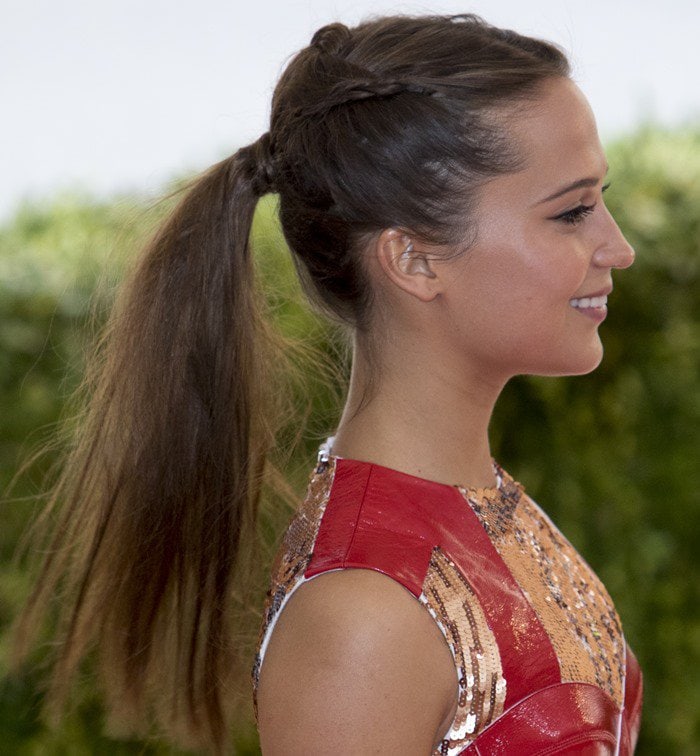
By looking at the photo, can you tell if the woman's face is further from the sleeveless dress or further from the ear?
the sleeveless dress

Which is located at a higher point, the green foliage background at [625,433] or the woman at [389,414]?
the woman at [389,414]

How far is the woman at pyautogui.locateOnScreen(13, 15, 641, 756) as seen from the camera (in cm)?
115

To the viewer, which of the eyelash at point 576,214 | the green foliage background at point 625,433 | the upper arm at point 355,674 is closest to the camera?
the upper arm at point 355,674

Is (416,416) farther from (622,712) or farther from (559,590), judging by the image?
(622,712)

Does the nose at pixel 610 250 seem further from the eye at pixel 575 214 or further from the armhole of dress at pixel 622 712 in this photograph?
the armhole of dress at pixel 622 712

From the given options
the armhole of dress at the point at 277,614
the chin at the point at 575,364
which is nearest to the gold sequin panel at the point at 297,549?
the armhole of dress at the point at 277,614

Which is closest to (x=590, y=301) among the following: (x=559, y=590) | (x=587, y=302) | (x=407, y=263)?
(x=587, y=302)

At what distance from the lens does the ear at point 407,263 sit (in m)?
1.29

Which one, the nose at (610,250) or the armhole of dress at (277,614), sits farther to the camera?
the nose at (610,250)

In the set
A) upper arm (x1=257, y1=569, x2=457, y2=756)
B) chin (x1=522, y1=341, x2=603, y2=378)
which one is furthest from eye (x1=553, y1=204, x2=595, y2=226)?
upper arm (x1=257, y1=569, x2=457, y2=756)

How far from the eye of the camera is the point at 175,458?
1.42 m

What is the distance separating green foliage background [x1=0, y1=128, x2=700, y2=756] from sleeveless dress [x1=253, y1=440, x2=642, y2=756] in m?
1.24

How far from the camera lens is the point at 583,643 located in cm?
130

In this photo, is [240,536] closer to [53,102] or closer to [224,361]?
[224,361]
